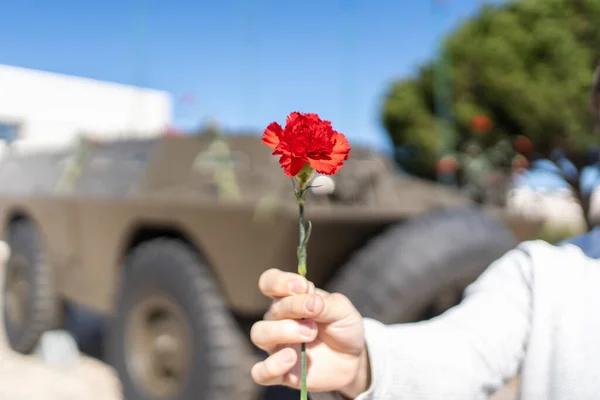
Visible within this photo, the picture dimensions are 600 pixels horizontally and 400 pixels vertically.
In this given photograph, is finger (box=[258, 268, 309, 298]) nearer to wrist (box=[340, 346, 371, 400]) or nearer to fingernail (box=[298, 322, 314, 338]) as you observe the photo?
fingernail (box=[298, 322, 314, 338])

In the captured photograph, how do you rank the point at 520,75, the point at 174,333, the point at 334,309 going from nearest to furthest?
the point at 334,309 → the point at 174,333 → the point at 520,75

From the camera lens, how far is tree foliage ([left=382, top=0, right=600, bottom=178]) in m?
14.4

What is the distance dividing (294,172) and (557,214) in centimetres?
1791

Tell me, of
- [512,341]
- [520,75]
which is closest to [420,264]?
[512,341]

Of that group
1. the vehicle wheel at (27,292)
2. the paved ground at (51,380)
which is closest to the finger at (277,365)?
the paved ground at (51,380)

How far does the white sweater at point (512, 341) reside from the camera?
Result: 3.44 ft

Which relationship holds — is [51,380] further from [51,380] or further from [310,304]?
[310,304]

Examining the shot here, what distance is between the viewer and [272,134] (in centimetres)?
66

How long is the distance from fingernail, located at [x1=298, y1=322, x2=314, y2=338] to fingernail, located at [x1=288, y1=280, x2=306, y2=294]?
2.8 inches

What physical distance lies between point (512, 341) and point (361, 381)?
310 mm

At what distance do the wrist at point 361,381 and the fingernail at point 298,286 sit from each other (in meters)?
0.32

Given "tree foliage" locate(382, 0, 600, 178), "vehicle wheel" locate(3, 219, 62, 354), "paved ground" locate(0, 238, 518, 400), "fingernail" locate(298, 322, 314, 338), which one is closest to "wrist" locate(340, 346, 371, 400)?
"fingernail" locate(298, 322, 314, 338)

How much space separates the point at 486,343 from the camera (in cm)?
114

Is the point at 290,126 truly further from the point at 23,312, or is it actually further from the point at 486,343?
the point at 23,312
